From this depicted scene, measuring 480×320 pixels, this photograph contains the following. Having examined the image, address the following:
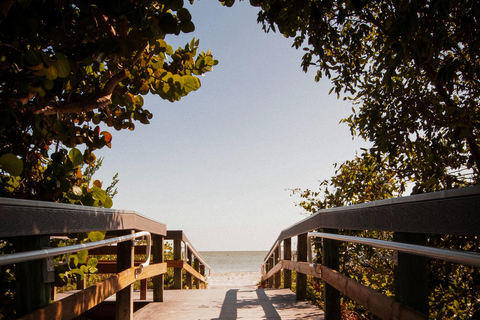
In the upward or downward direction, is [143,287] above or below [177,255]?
below

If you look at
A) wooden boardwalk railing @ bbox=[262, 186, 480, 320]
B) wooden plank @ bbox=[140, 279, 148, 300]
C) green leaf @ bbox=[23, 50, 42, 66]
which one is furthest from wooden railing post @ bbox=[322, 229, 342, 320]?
wooden plank @ bbox=[140, 279, 148, 300]

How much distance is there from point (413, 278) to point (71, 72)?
190 cm

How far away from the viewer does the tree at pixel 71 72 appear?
1.79m

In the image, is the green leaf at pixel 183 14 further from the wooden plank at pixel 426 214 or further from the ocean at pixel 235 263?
the ocean at pixel 235 263

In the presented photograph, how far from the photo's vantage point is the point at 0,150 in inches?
95.0

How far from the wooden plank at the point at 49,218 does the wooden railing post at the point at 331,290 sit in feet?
4.55

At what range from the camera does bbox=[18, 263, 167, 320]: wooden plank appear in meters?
1.46

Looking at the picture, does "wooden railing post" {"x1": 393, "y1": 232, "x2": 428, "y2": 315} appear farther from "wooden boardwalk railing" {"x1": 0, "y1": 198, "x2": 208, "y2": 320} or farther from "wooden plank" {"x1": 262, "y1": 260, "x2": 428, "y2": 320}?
"wooden boardwalk railing" {"x1": 0, "y1": 198, "x2": 208, "y2": 320}

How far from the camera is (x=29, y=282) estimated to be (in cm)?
149

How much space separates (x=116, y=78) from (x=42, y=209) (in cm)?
126

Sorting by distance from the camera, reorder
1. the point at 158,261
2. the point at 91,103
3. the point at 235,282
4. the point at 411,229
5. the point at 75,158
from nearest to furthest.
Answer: the point at 411,229
the point at 75,158
the point at 91,103
the point at 158,261
the point at 235,282

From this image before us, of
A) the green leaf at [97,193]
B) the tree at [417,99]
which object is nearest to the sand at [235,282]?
the tree at [417,99]

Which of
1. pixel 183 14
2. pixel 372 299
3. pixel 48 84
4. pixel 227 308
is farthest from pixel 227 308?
pixel 183 14

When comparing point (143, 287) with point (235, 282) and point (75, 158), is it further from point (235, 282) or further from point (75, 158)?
point (235, 282)
